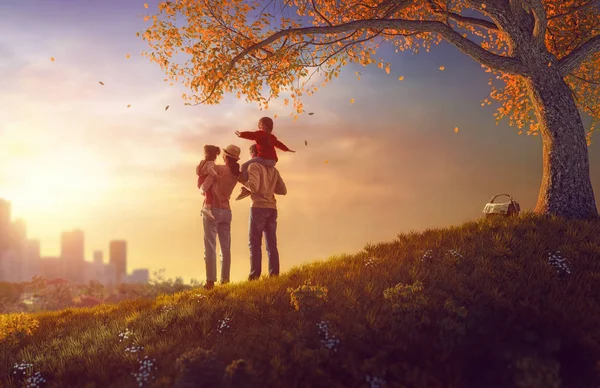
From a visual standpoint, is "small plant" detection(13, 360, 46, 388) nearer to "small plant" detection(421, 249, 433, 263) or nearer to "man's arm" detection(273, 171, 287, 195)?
"man's arm" detection(273, 171, 287, 195)

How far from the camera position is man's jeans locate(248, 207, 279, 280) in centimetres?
1134

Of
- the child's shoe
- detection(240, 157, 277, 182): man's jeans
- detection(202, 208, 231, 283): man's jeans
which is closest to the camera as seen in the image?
detection(240, 157, 277, 182): man's jeans

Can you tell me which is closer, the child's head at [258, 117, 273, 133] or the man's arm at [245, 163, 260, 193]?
the man's arm at [245, 163, 260, 193]

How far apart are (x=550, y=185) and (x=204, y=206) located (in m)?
8.63

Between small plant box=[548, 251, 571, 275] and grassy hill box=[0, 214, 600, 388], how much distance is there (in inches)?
0.9

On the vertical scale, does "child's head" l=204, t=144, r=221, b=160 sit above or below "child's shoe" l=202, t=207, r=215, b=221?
above

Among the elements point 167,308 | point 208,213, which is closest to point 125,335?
point 167,308

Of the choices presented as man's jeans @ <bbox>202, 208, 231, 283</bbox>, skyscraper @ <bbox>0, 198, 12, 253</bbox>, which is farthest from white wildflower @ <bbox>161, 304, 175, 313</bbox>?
skyscraper @ <bbox>0, 198, 12, 253</bbox>

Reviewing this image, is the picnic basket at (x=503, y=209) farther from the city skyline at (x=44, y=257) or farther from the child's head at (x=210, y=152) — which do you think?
the city skyline at (x=44, y=257)

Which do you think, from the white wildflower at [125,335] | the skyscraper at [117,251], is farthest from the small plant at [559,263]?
the skyscraper at [117,251]

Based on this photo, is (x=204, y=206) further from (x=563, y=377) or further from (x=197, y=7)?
(x=563, y=377)

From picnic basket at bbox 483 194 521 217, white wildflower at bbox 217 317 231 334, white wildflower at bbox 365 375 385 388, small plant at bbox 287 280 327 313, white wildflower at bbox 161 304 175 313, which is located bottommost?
white wildflower at bbox 365 375 385 388

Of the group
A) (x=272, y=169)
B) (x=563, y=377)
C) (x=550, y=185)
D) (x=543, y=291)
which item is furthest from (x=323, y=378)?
(x=550, y=185)

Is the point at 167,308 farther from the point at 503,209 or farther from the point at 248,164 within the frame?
the point at 503,209
